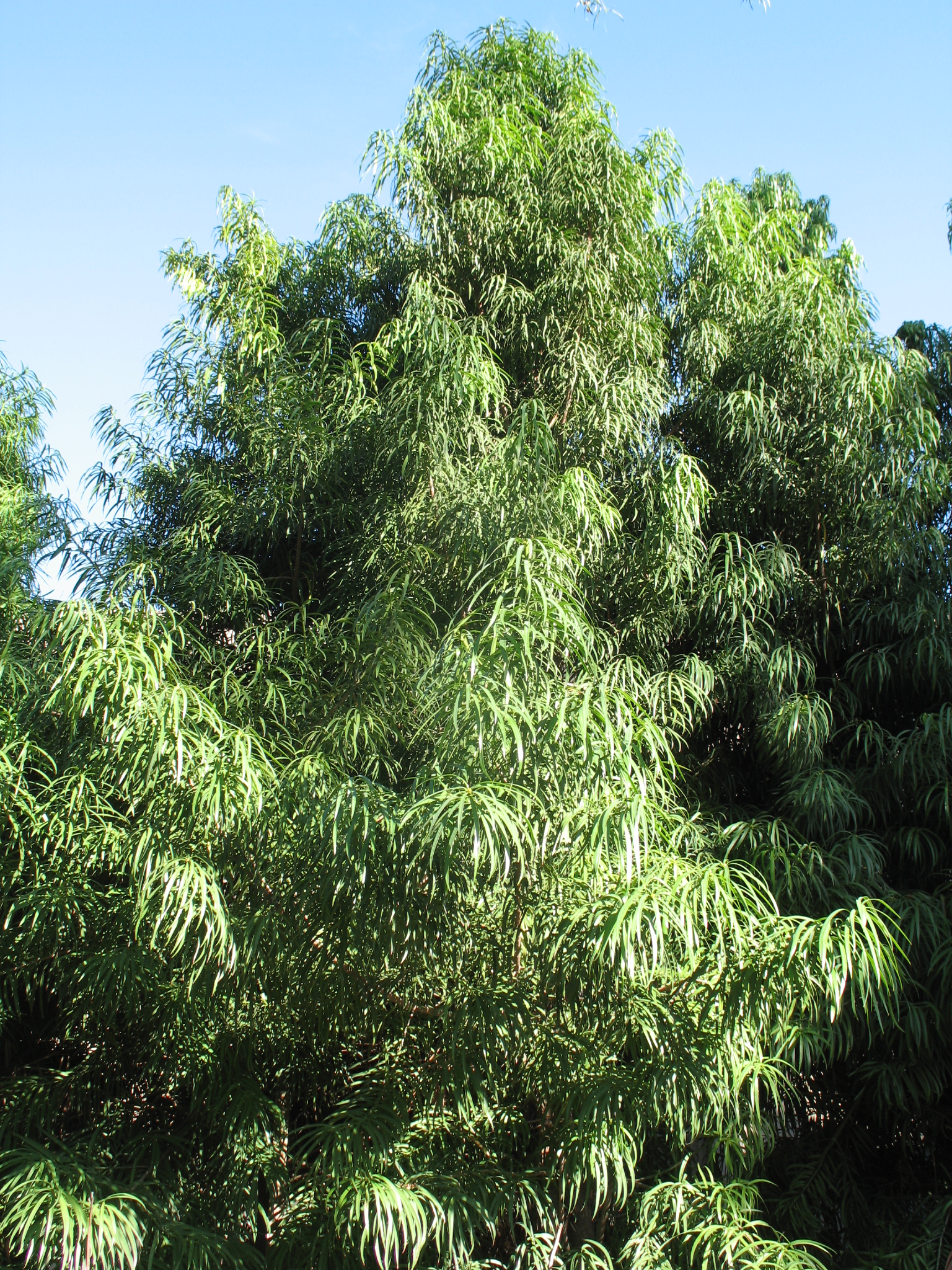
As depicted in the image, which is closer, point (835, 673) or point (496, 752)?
point (496, 752)

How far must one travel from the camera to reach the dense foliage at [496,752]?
2.87 metres

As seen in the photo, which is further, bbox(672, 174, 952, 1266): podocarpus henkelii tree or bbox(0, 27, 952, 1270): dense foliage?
bbox(672, 174, 952, 1266): podocarpus henkelii tree

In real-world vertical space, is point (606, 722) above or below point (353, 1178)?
above

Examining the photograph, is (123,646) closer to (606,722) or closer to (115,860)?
(115,860)

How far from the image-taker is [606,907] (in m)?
2.83

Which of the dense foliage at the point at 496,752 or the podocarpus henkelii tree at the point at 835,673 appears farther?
the podocarpus henkelii tree at the point at 835,673

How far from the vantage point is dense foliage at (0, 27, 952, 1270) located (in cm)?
287

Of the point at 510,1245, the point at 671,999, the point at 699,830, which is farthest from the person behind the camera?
the point at 699,830

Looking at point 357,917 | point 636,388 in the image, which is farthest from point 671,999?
point 636,388

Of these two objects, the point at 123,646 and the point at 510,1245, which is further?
the point at 510,1245

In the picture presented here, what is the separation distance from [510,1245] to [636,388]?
3367 millimetres

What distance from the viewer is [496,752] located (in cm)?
288

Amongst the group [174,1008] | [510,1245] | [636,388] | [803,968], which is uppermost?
[636,388]

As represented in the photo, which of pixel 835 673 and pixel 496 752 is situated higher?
pixel 835 673
